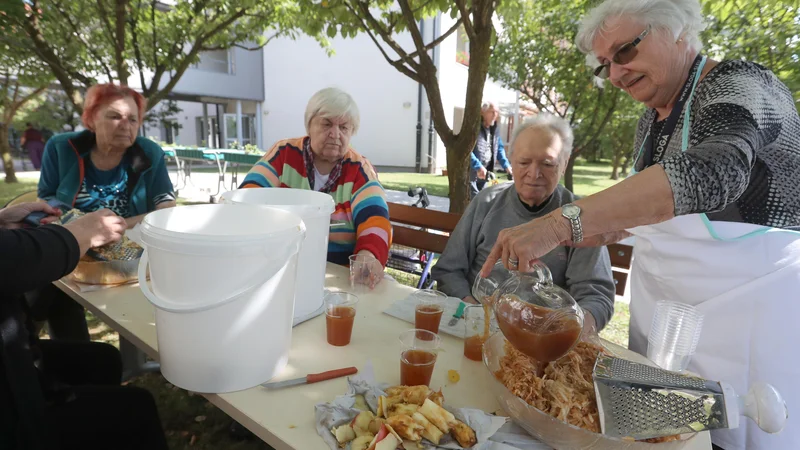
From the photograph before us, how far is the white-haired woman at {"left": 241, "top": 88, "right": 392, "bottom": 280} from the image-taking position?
2.67 metres

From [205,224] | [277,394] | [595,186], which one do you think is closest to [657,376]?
[277,394]

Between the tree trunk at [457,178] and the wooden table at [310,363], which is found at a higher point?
the tree trunk at [457,178]

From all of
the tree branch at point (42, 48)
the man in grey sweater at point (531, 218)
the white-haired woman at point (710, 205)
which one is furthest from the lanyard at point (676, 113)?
the tree branch at point (42, 48)

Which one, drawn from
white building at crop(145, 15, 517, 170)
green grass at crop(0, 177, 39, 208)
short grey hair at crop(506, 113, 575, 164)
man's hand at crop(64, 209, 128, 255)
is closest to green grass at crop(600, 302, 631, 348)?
short grey hair at crop(506, 113, 575, 164)

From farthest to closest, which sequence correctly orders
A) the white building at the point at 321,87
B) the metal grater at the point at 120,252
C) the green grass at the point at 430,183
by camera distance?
the white building at the point at 321,87 < the green grass at the point at 430,183 < the metal grater at the point at 120,252

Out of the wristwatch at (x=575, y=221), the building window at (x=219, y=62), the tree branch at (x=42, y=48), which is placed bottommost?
the wristwatch at (x=575, y=221)

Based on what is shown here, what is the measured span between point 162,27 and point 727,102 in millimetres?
6929

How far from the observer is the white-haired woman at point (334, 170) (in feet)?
8.76

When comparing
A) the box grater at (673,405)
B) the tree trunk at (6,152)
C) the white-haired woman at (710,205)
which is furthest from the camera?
the tree trunk at (6,152)

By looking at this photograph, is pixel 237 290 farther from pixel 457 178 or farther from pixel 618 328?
pixel 618 328

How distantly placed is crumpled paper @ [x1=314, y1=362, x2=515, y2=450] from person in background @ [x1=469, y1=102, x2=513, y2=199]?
234 inches

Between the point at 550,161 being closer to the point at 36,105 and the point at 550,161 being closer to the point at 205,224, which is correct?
the point at 205,224

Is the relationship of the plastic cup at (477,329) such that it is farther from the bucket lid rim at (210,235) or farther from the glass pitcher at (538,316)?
the bucket lid rim at (210,235)

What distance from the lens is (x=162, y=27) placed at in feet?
20.3
